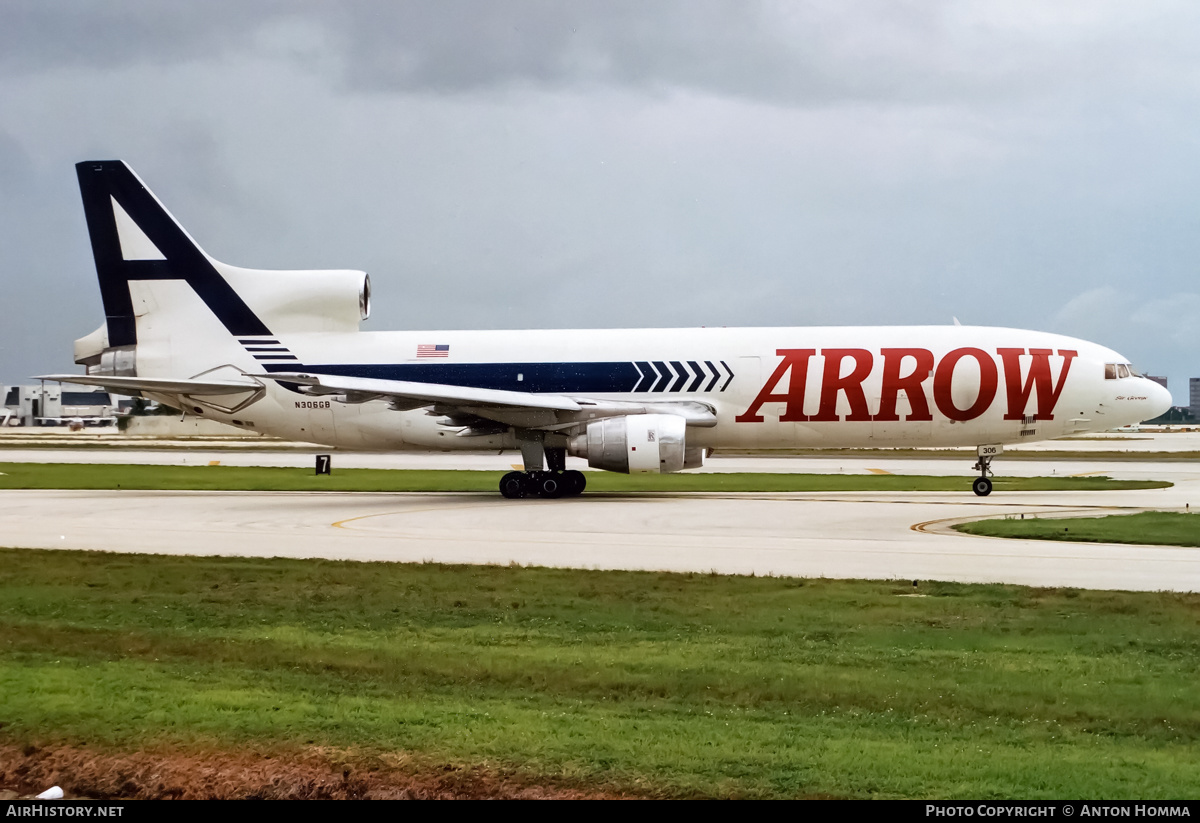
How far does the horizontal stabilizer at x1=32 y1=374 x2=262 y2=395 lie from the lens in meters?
33.6

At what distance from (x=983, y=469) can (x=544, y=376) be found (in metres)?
12.3

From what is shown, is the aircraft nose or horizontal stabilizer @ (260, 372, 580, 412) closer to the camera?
horizontal stabilizer @ (260, 372, 580, 412)

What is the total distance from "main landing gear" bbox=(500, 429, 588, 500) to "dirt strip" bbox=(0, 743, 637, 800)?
25080 millimetres

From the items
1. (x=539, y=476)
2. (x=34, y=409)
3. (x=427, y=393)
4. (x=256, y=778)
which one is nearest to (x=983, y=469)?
(x=539, y=476)

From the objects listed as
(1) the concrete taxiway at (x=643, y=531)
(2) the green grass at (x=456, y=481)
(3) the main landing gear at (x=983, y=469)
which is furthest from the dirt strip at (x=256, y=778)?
(2) the green grass at (x=456, y=481)

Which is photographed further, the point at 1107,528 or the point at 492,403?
the point at 492,403

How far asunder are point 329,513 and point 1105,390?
21.0m

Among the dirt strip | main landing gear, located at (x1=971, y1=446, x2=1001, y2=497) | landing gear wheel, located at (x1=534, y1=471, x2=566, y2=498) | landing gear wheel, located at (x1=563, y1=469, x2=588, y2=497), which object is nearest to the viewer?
the dirt strip

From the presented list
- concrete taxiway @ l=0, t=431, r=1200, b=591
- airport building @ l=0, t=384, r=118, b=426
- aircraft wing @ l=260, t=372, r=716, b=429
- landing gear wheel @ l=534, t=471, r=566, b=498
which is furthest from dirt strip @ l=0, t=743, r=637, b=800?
airport building @ l=0, t=384, r=118, b=426

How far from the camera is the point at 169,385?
33688 millimetres

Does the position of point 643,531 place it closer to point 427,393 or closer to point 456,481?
point 427,393

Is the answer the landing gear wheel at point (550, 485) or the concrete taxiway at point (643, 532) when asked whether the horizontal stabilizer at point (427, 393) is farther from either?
the concrete taxiway at point (643, 532)

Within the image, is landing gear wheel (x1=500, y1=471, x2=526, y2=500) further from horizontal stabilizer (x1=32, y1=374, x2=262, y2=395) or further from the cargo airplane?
horizontal stabilizer (x1=32, y1=374, x2=262, y2=395)
